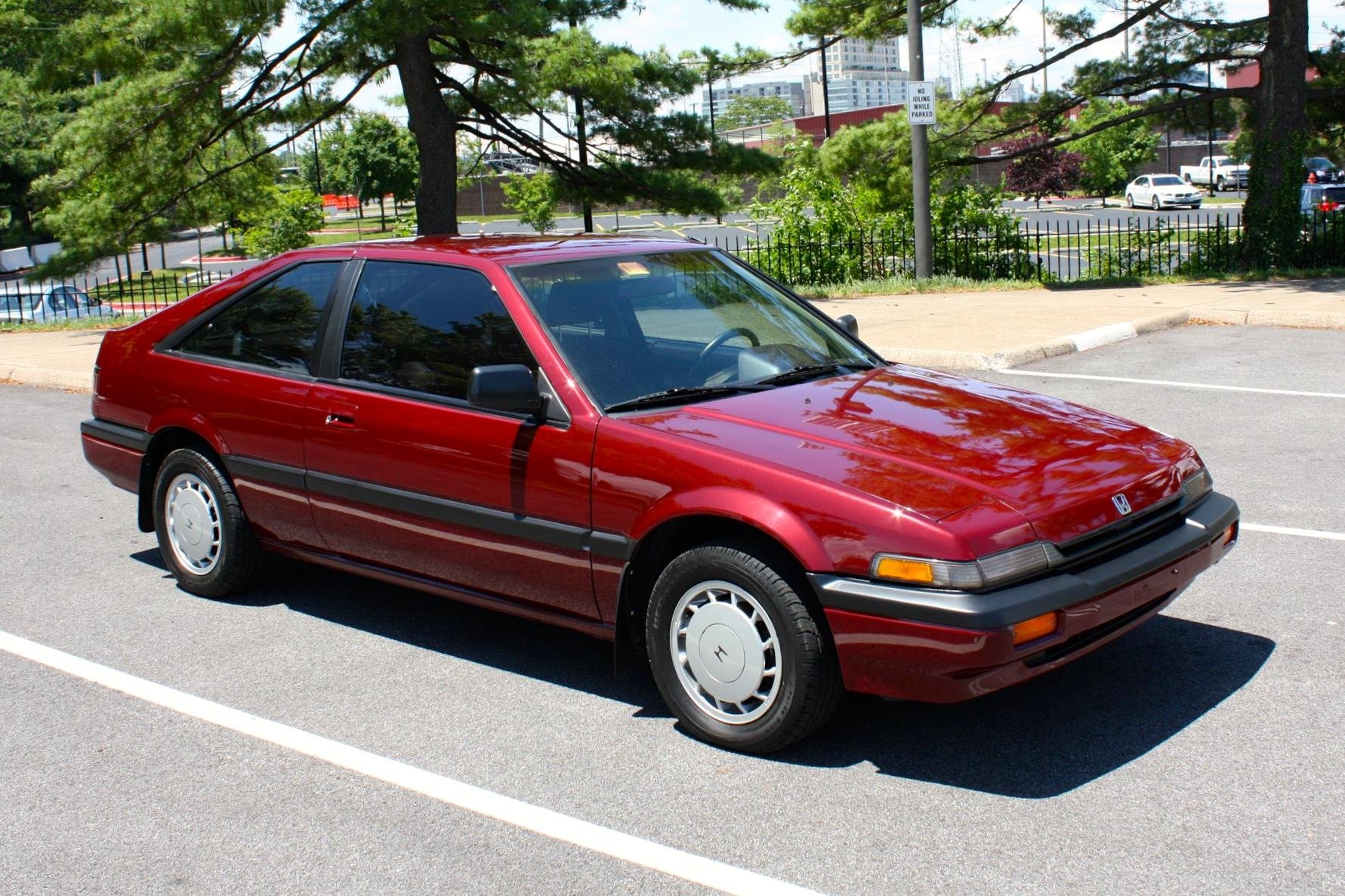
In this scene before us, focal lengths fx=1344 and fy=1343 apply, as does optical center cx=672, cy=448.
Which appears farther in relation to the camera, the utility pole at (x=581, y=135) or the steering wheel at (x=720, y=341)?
the utility pole at (x=581, y=135)

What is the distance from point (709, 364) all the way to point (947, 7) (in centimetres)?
1606

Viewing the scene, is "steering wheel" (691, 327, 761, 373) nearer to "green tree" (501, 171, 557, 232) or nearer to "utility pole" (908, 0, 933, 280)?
"utility pole" (908, 0, 933, 280)

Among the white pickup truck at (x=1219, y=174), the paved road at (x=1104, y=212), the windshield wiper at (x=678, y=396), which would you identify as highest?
the white pickup truck at (x=1219, y=174)

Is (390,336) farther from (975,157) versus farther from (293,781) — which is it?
(975,157)

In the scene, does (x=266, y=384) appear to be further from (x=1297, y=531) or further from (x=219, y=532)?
(x=1297, y=531)

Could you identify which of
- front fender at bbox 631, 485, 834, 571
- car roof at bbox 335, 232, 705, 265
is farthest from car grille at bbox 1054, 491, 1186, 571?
car roof at bbox 335, 232, 705, 265

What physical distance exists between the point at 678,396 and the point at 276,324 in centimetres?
201

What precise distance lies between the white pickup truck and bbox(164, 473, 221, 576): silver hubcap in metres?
57.8

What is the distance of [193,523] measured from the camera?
596cm

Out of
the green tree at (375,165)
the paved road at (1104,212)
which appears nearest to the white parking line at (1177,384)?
the paved road at (1104,212)

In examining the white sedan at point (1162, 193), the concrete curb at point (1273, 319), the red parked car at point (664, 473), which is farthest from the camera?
the white sedan at point (1162, 193)

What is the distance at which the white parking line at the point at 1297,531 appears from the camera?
6.12 m

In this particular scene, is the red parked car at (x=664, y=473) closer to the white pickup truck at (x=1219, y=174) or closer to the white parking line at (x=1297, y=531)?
the white parking line at (x=1297, y=531)

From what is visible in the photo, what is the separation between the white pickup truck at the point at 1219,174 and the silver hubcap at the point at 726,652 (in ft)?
192
